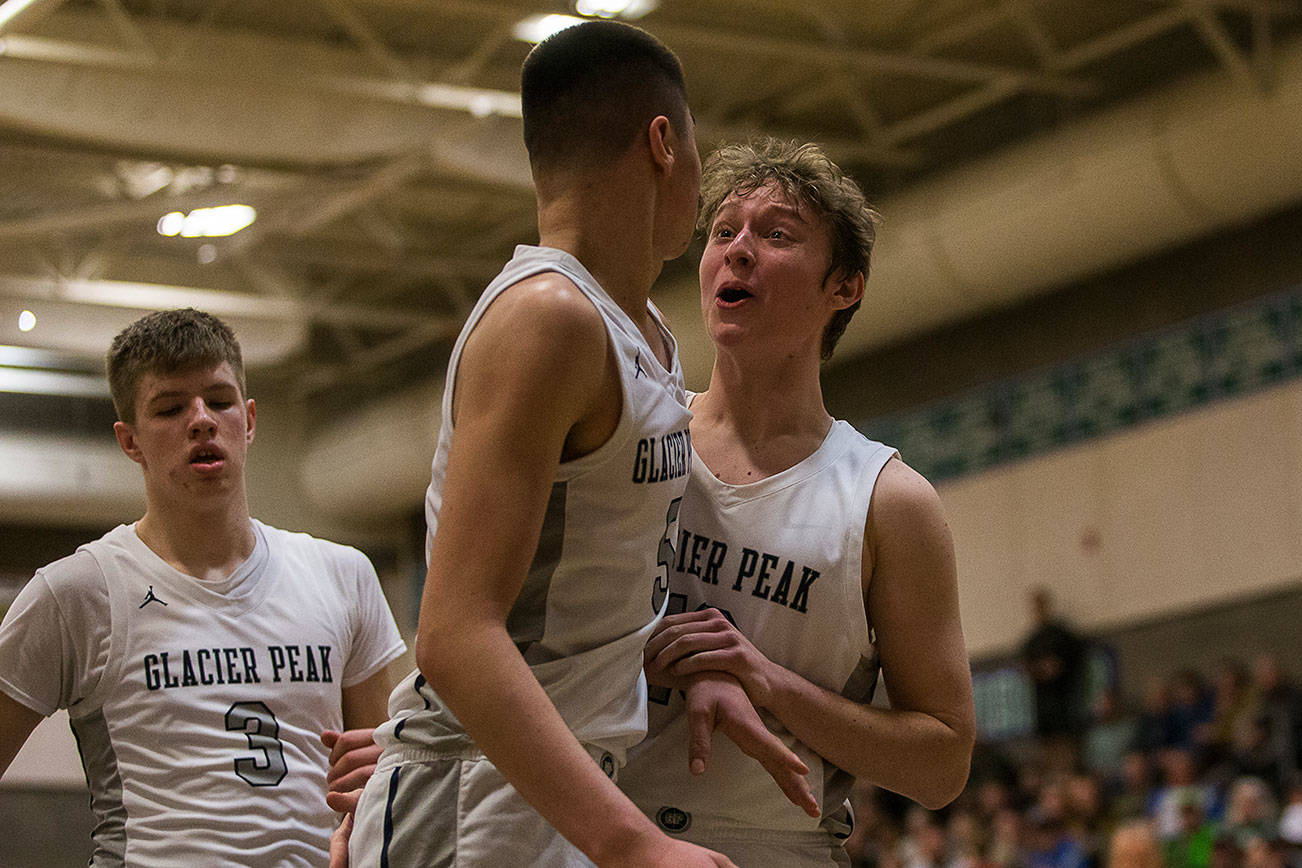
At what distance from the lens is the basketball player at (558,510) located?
2348 millimetres

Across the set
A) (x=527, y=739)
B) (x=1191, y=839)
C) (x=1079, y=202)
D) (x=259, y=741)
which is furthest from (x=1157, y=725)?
(x=527, y=739)

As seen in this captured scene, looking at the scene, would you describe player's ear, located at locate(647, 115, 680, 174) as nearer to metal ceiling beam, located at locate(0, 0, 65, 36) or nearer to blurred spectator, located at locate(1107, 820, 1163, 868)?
blurred spectator, located at locate(1107, 820, 1163, 868)

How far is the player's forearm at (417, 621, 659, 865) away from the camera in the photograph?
7.55ft

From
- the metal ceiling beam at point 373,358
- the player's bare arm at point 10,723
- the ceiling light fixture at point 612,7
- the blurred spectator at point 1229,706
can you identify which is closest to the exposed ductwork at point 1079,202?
the ceiling light fixture at point 612,7

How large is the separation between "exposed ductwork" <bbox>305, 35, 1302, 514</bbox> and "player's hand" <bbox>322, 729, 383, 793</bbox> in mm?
11810

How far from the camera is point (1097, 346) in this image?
1673 cm

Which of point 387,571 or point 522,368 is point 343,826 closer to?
point 522,368

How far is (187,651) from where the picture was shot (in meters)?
4.05

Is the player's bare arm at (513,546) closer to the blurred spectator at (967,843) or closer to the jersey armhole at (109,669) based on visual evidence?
the jersey armhole at (109,669)

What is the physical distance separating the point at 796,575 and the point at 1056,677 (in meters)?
13.8

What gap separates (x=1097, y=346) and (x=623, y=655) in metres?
14.8

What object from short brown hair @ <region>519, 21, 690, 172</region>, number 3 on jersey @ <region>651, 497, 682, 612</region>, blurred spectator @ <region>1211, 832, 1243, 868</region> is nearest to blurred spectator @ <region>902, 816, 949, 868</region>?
blurred spectator @ <region>1211, 832, 1243, 868</region>

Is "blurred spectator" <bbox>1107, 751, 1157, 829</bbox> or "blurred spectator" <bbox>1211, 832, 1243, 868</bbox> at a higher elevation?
"blurred spectator" <bbox>1107, 751, 1157, 829</bbox>

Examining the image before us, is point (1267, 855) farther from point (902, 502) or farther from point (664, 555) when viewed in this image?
point (664, 555)
